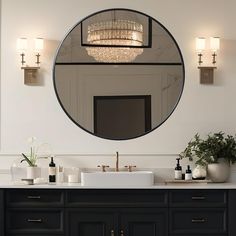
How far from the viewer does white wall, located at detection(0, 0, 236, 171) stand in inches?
181

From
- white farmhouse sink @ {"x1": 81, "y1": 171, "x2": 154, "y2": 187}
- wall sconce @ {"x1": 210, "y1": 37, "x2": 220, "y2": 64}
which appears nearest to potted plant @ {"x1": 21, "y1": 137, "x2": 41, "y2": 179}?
white farmhouse sink @ {"x1": 81, "y1": 171, "x2": 154, "y2": 187}

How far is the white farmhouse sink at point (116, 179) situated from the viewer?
4219mm

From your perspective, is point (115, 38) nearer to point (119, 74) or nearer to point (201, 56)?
point (119, 74)

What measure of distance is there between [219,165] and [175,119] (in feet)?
1.72
